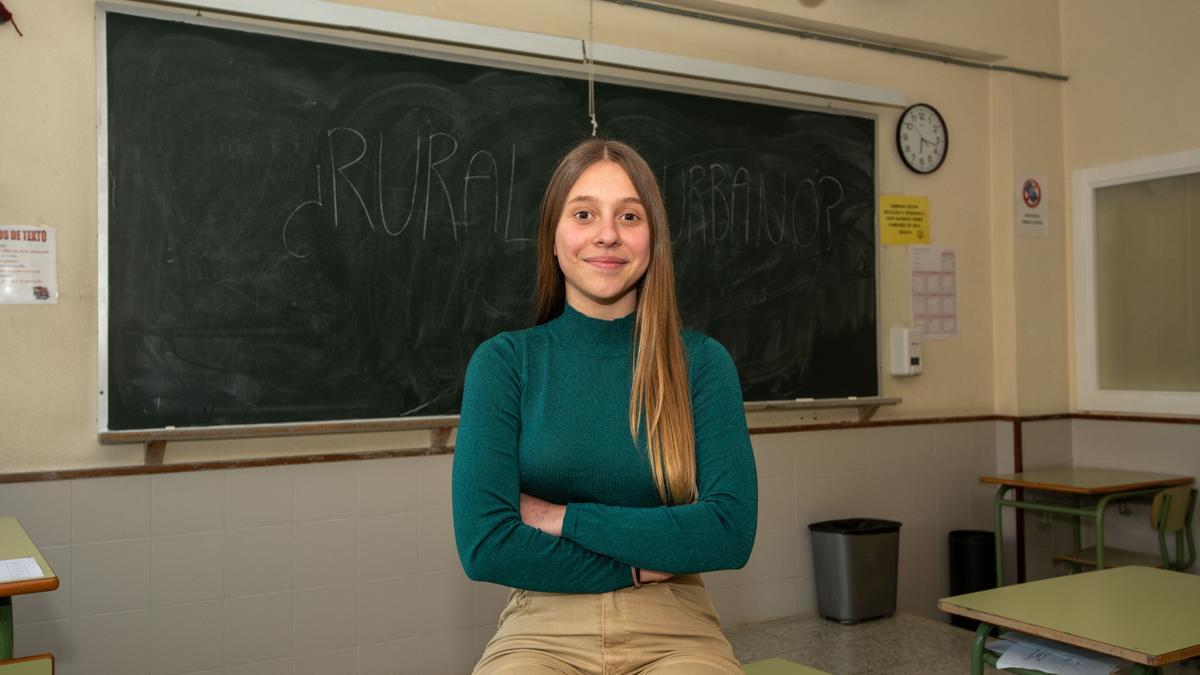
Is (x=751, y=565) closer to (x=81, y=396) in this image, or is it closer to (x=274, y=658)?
(x=274, y=658)

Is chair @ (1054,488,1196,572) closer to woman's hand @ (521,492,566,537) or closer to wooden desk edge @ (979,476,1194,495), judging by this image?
wooden desk edge @ (979,476,1194,495)

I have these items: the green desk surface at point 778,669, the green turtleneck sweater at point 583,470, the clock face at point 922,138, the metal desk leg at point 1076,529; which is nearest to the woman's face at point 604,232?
the green turtleneck sweater at point 583,470

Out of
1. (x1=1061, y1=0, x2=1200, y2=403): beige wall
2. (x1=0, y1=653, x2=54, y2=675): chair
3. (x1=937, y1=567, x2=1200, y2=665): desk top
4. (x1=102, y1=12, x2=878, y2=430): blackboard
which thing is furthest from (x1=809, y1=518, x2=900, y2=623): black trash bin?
(x1=0, y1=653, x2=54, y2=675): chair

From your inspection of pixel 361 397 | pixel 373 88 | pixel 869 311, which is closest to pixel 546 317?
pixel 361 397

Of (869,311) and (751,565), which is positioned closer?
(751,565)

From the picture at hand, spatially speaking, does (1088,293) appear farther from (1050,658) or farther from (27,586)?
(27,586)

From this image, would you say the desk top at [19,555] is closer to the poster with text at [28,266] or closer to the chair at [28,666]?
the chair at [28,666]

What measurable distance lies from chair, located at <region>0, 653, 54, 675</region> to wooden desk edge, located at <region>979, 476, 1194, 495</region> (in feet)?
12.6

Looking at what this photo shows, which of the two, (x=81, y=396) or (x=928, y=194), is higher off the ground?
(x=928, y=194)

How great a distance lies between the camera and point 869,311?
4809mm

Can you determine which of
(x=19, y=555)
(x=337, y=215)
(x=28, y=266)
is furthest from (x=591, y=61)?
(x=19, y=555)

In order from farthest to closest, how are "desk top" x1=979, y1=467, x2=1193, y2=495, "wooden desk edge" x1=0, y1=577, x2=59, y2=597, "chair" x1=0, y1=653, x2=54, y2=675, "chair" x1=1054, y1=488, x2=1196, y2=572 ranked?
"desk top" x1=979, y1=467, x2=1193, y2=495
"chair" x1=1054, y1=488, x2=1196, y2=572
"wooden desk edge" x1=0, y1=577, x2=59, y2=597
"chair" x1=0, y1=653, x2=54, y2=675

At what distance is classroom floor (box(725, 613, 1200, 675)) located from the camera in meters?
3.84

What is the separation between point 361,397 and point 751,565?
190 cm
